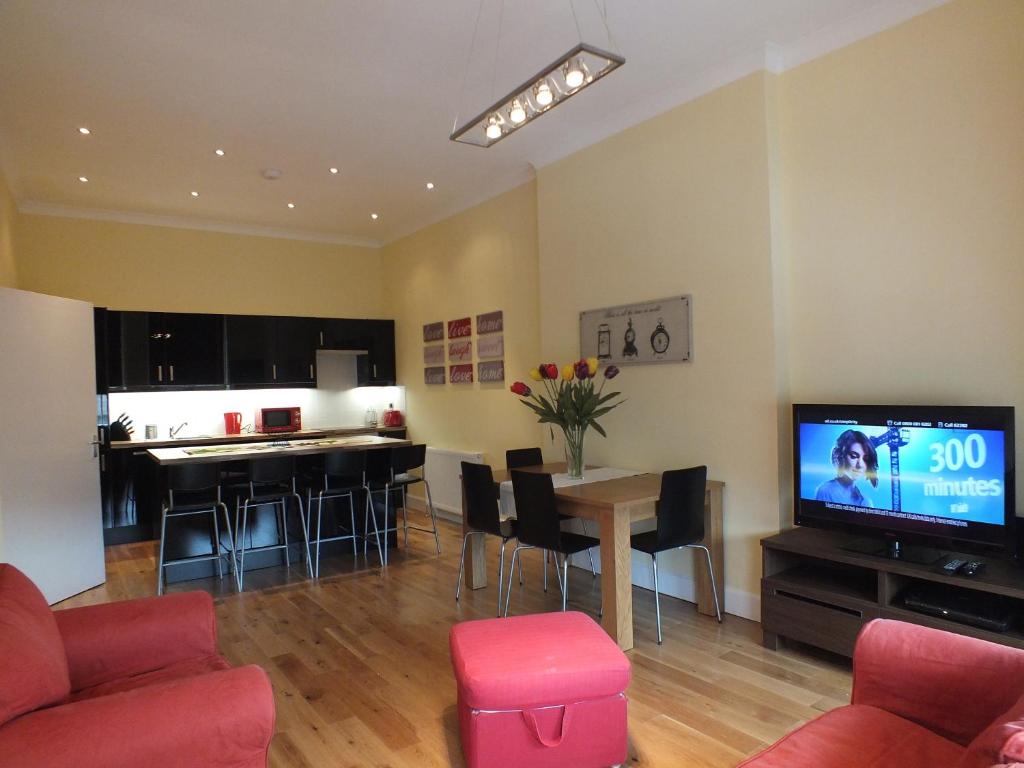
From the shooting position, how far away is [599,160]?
4.55 m

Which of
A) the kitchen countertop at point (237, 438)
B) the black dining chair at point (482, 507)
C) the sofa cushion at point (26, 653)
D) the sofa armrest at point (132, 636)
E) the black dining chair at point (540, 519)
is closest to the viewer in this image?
the sofa cushion at point (26, 653)

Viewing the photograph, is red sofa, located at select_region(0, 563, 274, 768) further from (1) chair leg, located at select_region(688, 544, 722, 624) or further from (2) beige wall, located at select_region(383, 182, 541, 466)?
(2) beige wall, located at select_region(383, 182, 541, 466)

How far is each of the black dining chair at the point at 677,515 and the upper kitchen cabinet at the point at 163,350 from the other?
4.94 meters

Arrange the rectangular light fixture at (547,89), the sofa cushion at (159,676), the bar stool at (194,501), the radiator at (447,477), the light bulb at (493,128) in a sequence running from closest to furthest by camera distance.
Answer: the sofa cushion at (159,676) < the rectangular light fixture at (547,89) < the light bulb at (493,128) < the bar stool at (194,501) < the radiator at (447,477)

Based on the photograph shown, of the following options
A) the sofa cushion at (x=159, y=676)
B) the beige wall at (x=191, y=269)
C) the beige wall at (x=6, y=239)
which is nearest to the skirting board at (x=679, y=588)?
the sofa cushion at (x=159, y=676)

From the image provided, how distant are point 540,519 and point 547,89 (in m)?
2.12

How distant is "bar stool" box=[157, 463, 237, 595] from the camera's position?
4316mm

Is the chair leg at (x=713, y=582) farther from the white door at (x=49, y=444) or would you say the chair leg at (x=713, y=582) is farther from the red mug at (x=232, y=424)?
the red mug at (x=232, y=424)

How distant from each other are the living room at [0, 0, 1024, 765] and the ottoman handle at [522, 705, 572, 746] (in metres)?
0.43

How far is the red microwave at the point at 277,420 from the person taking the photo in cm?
699

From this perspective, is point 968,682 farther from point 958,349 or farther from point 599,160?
point 599,160

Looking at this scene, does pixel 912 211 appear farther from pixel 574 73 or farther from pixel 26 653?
pixel 26 653

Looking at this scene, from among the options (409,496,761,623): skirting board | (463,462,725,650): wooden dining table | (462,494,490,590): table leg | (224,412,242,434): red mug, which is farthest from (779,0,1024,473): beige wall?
(224,412,242,434): red mug

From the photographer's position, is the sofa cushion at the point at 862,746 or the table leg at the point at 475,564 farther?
the table leg at the point at 475,564
